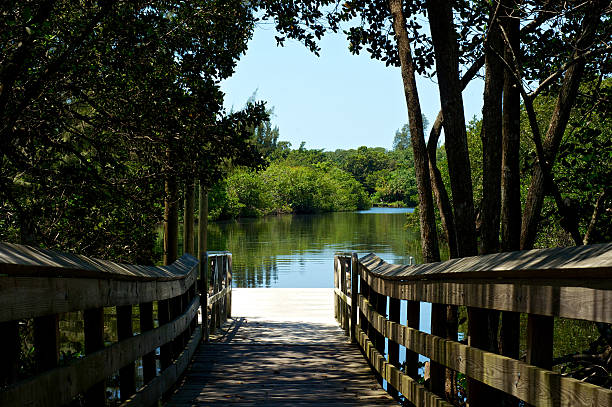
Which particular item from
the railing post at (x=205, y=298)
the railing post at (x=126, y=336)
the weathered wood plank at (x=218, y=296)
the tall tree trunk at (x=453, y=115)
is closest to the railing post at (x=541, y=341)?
the railing post at (x=126, y=336)

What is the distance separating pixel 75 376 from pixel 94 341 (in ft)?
1.14

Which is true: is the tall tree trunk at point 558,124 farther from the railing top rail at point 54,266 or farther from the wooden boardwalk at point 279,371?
the railing top rail at point 54,266

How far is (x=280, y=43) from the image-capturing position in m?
8.34

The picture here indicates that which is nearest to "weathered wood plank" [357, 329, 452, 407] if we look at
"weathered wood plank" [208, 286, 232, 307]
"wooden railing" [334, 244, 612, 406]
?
"wooden railing" [334, 244, 612, 406]

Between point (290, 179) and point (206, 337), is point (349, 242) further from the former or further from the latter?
point (290, 179)

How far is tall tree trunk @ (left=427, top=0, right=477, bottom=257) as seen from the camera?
571 cm

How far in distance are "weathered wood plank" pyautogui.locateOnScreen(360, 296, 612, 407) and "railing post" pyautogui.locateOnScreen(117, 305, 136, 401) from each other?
149cm

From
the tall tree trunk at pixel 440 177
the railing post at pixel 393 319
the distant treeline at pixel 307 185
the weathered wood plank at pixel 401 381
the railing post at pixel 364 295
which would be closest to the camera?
the weathered wood plank at pixel 401 381

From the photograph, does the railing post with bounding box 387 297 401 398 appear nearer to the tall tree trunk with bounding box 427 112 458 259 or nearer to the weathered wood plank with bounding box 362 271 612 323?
the weathered wood plank with bounding box 362 271 612 323

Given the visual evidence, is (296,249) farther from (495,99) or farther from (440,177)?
(495,99)

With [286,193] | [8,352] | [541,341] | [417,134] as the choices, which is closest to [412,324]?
[541,341]

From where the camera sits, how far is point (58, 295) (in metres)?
2.16

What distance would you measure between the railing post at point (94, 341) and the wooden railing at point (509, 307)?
1.49 m

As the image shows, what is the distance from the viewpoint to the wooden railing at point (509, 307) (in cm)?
188
